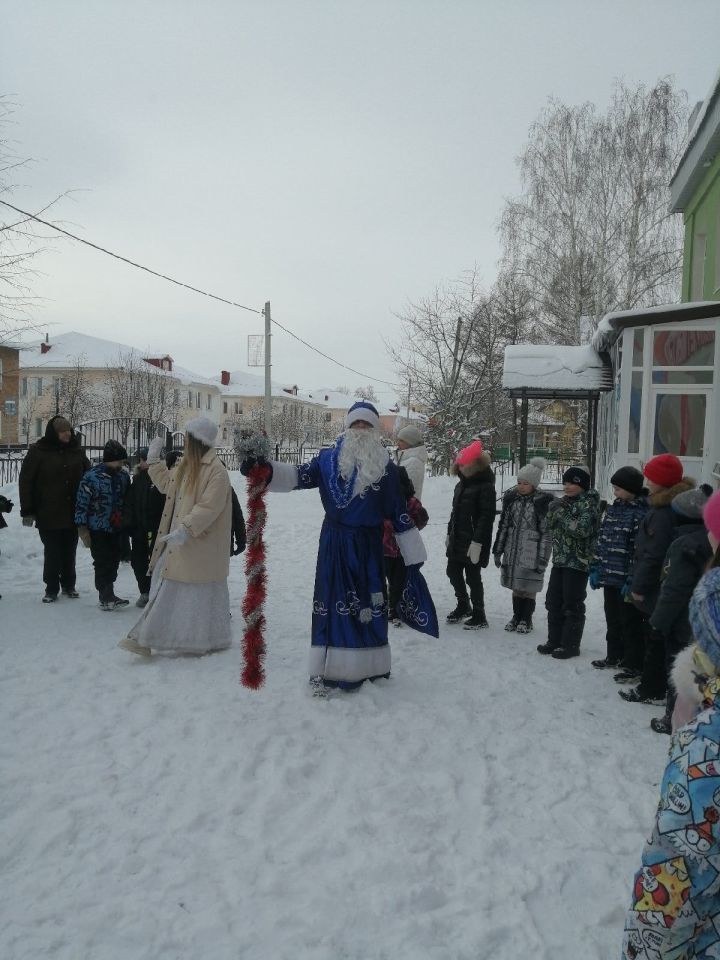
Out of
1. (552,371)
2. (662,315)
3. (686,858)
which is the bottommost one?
(686,858)

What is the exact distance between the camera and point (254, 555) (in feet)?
15.8

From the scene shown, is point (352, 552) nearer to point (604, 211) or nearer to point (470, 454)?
point (470, 454)

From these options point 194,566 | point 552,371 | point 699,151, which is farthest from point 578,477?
point 699,151

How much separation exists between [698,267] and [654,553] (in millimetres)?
13622

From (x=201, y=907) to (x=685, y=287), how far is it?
1702 centimetres

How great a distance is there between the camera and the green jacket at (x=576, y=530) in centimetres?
589

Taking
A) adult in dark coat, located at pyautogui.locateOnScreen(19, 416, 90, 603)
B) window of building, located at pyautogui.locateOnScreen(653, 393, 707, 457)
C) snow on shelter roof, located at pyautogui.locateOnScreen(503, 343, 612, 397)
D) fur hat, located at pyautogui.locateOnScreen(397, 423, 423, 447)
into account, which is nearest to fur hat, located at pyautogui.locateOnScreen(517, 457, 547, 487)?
fur hat, located at pyautogui.locateOnScreen(397, 423, 423, 447)

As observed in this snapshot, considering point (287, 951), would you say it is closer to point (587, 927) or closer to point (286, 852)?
point (286, 852)

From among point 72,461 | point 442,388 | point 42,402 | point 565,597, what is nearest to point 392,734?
point 565,597

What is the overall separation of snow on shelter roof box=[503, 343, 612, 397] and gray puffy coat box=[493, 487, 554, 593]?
8.92 m

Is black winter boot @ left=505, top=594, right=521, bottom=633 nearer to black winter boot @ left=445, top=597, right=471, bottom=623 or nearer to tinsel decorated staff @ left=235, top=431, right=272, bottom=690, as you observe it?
black winter boot @ left=445, top=597, right=471, bottom=623

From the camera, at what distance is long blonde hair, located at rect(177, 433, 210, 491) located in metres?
5.72

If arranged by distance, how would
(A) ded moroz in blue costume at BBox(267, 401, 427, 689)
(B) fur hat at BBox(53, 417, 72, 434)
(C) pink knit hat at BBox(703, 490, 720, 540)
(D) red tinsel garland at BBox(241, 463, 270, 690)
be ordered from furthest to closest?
(B) fur hat at BBox(53, 417, 72, 434)
(A) ded moroz in blue costume at BBox(267, 401, 427, 689)
(D) red tinsel garland at BBox(241, 463, 270, 690)
(C) pink knit hat at BBox(703, 490, 720, 540)

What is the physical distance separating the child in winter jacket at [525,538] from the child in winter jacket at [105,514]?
366 centimetres
